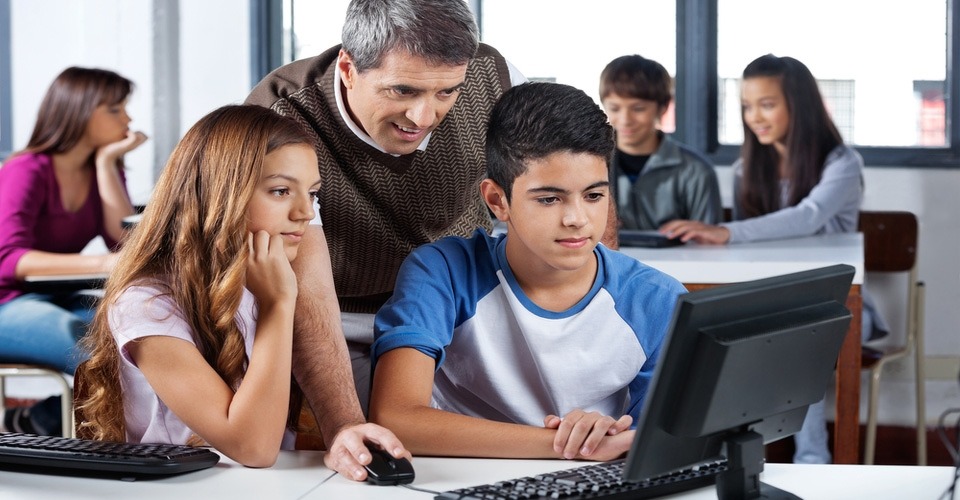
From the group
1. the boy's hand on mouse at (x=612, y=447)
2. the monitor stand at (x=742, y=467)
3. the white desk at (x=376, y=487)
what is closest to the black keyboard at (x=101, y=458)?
the white desk at (x=376, y=487)

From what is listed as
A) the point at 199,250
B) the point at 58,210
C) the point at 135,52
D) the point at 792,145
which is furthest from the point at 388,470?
the point at 135,52

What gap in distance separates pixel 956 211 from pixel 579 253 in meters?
3.00

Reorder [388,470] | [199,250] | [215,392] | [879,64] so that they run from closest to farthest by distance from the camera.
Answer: [388,470] → [215,392] → [199,250] → [879,64]

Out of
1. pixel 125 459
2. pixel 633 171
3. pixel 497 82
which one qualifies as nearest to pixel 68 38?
pixel 633 171

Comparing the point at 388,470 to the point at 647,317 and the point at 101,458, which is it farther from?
the point at 647,317

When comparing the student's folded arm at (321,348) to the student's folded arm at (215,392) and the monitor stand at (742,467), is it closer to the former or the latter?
the student's folded arm at (215,392)

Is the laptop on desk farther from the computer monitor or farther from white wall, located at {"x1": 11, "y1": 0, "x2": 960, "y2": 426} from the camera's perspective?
the computer monitor

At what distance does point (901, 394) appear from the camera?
4.34m

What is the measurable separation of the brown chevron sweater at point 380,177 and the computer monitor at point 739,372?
944 mm

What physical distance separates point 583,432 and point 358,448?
27cm

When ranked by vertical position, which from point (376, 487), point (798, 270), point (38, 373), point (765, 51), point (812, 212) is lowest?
point (38, 373)

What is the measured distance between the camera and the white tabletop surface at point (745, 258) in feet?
9.25

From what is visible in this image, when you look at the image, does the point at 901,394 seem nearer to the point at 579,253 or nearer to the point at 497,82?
the point at 497,82

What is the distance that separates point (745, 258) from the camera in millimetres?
2914
